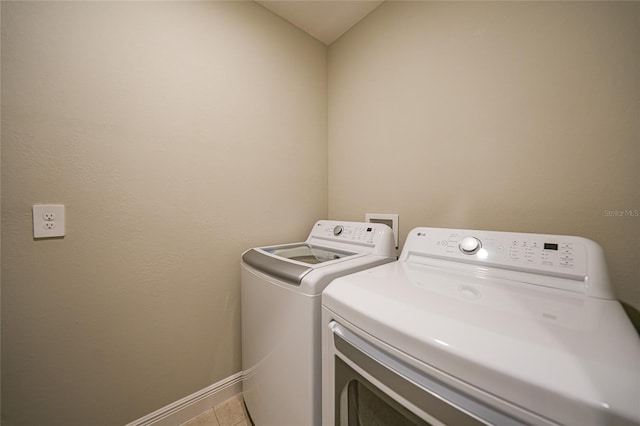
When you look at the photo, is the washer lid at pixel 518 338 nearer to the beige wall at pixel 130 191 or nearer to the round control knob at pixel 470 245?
the round control knob at pixel 470 245

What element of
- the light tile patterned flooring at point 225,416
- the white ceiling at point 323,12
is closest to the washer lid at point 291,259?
the light tile patterned flooring at point 225,416

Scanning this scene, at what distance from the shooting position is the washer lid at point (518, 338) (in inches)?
11.9

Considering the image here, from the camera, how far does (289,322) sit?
0.78 m

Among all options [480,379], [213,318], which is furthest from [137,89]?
[480,379]

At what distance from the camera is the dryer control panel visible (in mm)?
639

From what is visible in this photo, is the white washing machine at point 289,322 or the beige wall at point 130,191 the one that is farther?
the beige wall at point 130,191

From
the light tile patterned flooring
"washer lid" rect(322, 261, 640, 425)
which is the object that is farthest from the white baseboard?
"washer lid" rect(322, 261, 640, 425)

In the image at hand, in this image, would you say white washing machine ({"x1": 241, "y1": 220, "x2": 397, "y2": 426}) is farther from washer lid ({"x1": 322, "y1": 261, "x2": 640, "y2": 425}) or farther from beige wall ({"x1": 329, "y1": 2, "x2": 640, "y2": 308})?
beige wall ({"x1": 329, "y1": 2, "x2": 640, "y2": 308})

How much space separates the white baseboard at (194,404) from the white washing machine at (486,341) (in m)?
0.87

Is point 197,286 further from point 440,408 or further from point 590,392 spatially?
point 590,392

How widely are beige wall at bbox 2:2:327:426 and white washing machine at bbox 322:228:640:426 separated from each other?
2.80 ft

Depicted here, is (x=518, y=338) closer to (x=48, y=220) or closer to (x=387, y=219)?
(x=387, y=219)

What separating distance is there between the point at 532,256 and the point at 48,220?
1.77 meters

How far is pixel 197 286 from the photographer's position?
1.17m
